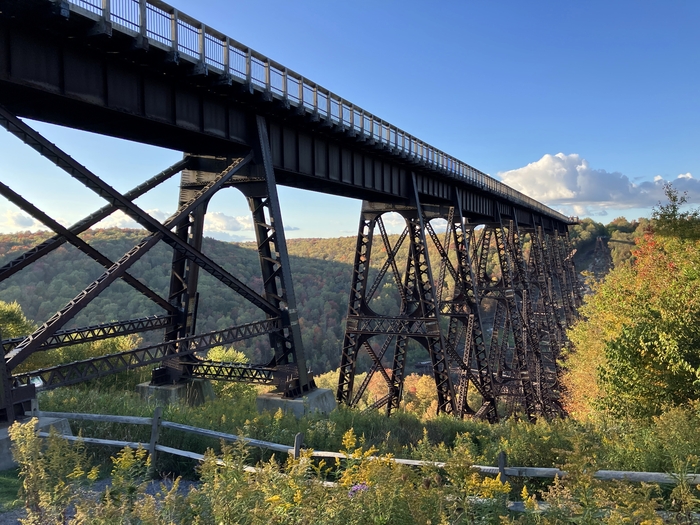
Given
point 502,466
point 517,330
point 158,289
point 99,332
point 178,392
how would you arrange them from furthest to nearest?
point 158,289
point 517,330
point 178,392
point 99,332
point 502,466

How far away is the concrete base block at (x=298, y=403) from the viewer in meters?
9.66

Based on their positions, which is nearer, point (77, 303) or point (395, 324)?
point (77, 303)

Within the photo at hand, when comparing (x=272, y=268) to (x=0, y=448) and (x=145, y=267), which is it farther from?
(x=145, y=267)

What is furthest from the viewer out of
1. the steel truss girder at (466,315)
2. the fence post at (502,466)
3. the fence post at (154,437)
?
the steel truss girder at (466,315)

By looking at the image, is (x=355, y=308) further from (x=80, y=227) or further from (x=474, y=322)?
(x=80, y=227)

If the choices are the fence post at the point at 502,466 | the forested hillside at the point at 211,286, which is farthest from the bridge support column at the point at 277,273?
the forested hillside at the point at 211,286

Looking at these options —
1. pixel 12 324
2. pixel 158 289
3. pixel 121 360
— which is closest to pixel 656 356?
pixel 121 360

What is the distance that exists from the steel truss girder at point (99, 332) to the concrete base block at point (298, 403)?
10.2ft

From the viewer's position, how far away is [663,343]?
920cm

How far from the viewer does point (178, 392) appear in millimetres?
11297

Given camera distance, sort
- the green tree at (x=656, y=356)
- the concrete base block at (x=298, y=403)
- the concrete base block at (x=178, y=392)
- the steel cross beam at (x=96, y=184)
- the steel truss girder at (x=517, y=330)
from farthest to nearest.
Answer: the steel truss girder at (x=517, y=330), the concrete base block at (x=178, y=392), the concrete base block at (x=298, y=403), the green tree at (x=656, y=356), the steel cross beam at (x=96, y=184)

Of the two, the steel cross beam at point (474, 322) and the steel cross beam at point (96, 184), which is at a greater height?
the steel cross beam at point (96, 184)

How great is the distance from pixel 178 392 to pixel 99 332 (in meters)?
2.34

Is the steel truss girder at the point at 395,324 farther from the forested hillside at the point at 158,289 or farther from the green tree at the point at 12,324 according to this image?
the forested hillside at the point at 158,289
